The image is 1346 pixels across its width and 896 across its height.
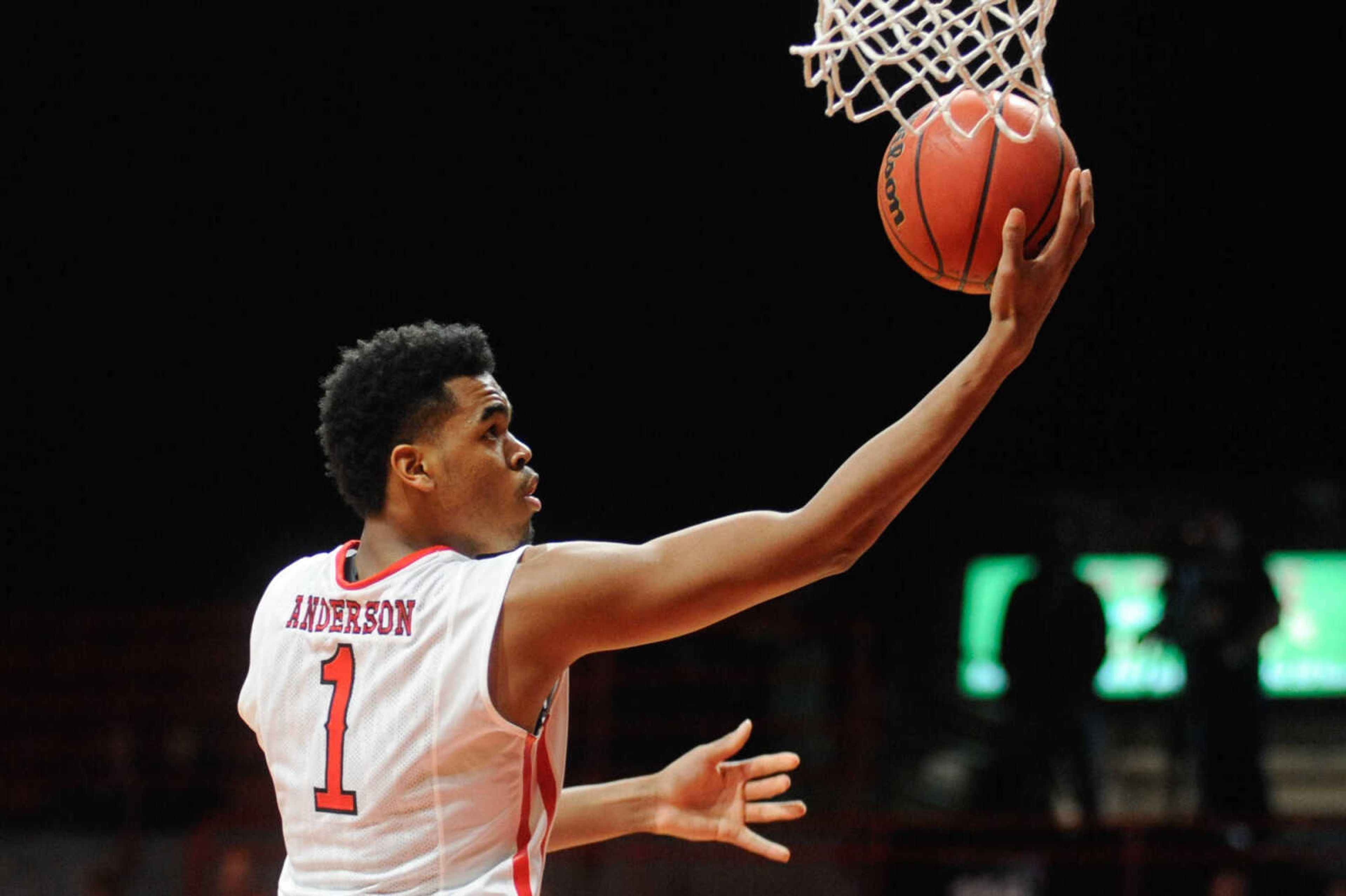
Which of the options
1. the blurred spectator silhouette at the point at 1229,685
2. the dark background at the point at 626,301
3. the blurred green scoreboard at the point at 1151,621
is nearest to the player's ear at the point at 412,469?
the dark background at the point at 626,301

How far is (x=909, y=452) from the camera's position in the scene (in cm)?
177

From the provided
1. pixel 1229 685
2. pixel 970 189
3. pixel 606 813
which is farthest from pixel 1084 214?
pixel 1229 685

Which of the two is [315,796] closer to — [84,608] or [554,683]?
[554,683]

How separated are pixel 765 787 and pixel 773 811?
51 millimetres

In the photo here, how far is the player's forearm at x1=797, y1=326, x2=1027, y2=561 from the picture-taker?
1772mm

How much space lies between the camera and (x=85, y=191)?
7.68 meters

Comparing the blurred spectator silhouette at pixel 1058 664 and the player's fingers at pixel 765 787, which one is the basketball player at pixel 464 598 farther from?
the blurred spectator silhouette at pixel 1058 664

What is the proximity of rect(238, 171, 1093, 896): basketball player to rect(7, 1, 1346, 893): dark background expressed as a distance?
4195mm

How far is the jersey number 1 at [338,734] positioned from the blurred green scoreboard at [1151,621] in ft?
23.2

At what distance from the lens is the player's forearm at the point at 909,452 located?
1772 mm

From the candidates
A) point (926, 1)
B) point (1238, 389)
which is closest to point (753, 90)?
point (1238, 389)

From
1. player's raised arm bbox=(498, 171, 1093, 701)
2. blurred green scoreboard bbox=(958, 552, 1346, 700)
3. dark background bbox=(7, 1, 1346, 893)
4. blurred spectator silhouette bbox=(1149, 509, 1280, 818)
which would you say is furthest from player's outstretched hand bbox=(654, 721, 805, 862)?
blurred green scoreboard bbox=(958, 552, 1346, 700)

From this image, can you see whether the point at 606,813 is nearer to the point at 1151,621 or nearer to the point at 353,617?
the point at 353,617

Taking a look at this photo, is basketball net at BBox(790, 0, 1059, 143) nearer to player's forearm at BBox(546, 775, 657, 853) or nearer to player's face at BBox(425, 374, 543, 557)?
player's face at BBox(425, 374, 543, 557)
